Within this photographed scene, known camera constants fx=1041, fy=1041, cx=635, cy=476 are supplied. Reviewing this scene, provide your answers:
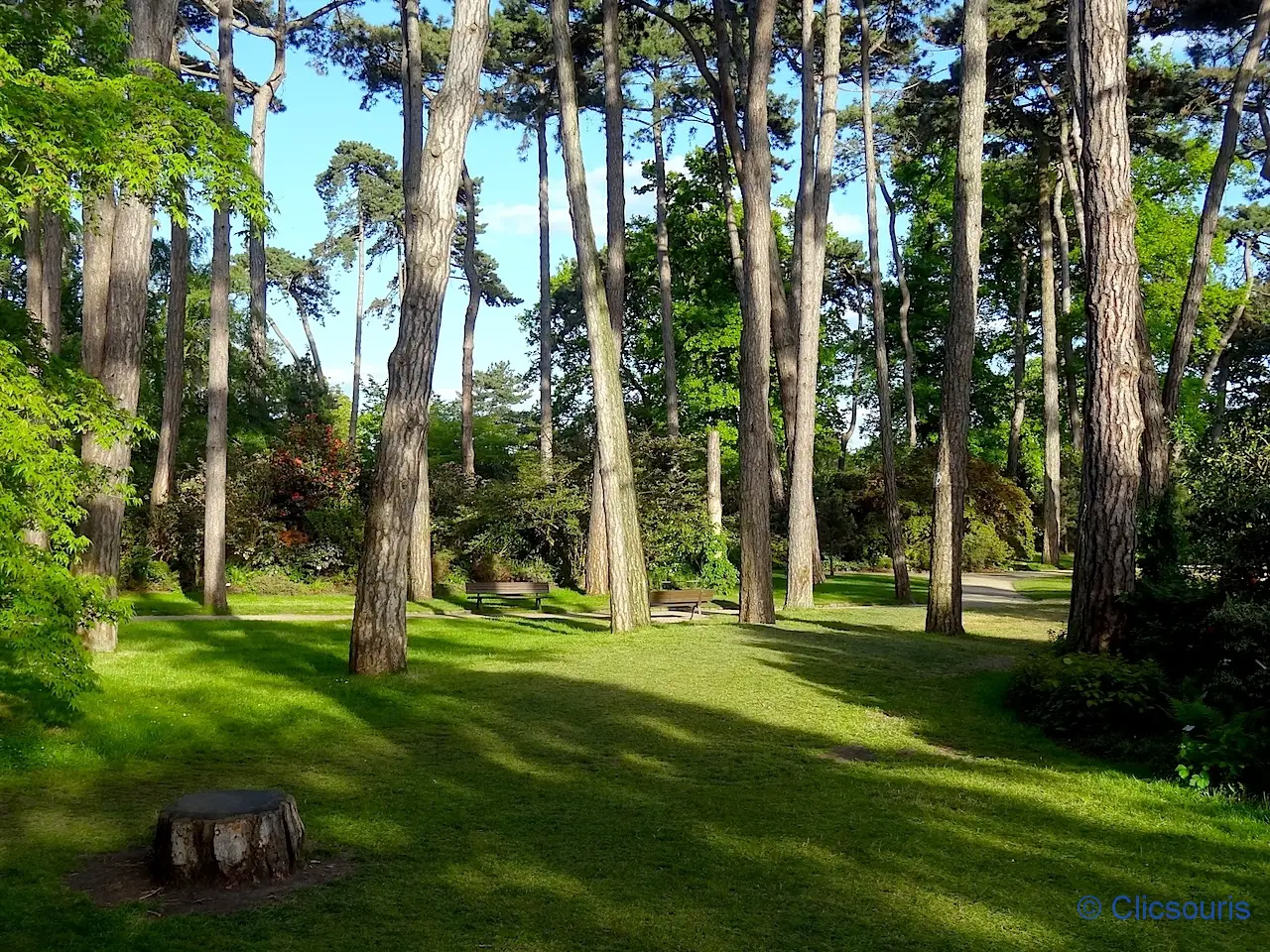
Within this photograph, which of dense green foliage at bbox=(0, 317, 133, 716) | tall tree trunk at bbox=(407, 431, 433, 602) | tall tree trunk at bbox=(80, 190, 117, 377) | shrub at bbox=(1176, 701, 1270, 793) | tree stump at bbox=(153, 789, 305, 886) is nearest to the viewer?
tree stump at bbox=(153, 789, 305, 886)

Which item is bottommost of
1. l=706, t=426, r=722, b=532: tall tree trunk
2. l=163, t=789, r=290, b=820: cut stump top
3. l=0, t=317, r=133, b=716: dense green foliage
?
l=163, t=789, r=290, b=820: cut stump top

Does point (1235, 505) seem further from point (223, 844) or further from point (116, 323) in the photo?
point (116, 323)

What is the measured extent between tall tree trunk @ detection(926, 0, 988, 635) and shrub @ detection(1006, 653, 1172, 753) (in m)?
6.65

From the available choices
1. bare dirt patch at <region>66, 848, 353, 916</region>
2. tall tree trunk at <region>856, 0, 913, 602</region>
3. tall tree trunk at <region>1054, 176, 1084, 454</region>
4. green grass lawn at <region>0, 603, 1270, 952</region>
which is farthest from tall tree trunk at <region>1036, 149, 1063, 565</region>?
bare dirt patch at <region>66, 848, 353, 916</region>

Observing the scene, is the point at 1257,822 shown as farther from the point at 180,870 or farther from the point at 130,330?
the point at 130,330

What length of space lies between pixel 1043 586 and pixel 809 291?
12197mm

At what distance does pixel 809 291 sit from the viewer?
22.1 metres

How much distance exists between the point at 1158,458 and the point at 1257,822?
10953 millimetres

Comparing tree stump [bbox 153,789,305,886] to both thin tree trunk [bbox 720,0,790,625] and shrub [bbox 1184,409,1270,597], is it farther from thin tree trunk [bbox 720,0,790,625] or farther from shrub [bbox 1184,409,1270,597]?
thin tree trunk [bbox 720,0,790,625]

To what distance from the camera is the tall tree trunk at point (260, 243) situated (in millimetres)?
27406

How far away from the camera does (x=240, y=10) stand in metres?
27.0

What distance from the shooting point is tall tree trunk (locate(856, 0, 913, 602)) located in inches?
969

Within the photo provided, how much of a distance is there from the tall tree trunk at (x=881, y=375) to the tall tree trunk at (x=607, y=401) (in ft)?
30.7

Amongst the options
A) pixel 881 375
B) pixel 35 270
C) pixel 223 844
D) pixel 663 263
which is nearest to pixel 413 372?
pixel 223 844
